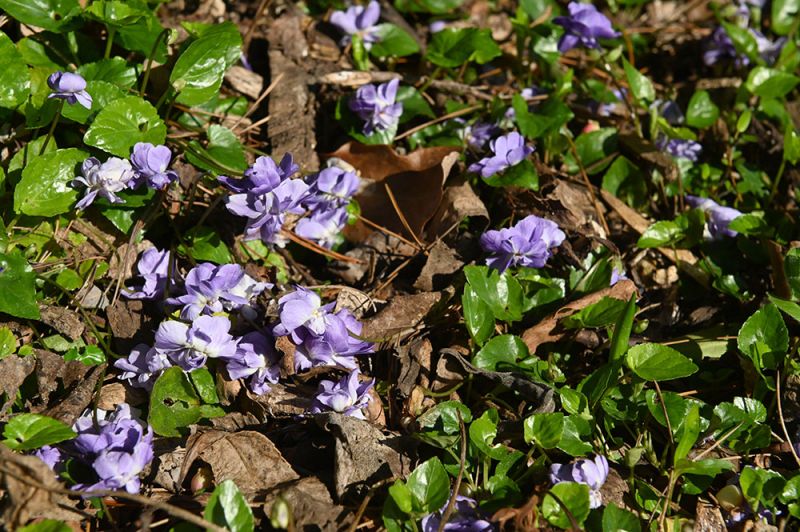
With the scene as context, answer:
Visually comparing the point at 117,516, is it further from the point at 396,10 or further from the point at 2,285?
the point at 396,10

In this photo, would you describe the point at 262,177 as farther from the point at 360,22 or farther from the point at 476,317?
the point at 360,22

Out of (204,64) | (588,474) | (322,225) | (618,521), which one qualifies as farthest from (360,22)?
(618,521)

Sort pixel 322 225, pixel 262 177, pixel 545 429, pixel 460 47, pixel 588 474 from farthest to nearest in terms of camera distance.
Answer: pixel 460 47 → pixel 322 225 → pixel 262 177 → pixel 545 429 → pixel 588 474

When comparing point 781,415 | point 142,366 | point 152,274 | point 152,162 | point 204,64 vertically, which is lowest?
point 781,415

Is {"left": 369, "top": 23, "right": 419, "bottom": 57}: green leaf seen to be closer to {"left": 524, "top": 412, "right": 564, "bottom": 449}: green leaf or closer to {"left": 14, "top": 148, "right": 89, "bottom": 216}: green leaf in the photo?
{"left": 14, "top": 148, "right": 89, "bottom": 216}: green leaf

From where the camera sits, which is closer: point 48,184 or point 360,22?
point 48,184

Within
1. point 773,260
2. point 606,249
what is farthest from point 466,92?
point 773,260
